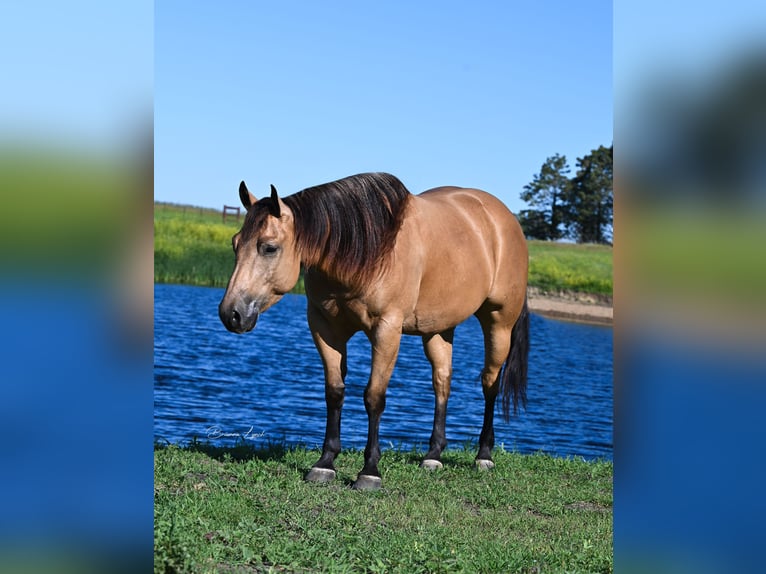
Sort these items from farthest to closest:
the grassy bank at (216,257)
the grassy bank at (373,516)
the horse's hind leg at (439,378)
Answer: the grassy bank at (216,257), the horse's hind leg at (439,378), the grassy bank at (373,516)

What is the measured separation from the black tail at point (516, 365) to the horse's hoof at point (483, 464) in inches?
23.8

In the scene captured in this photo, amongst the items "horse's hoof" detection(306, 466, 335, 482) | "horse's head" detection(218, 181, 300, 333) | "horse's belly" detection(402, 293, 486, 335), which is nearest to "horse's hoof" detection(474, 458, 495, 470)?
"horse's belly" detection(402, 293, 486, 335)

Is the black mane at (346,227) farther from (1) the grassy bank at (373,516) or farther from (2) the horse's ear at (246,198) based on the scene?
(1) the grassy bank at (373,516)

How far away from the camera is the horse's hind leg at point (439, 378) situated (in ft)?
24.4

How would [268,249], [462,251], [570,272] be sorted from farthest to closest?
[570,272] → [462,251] → [268,249]

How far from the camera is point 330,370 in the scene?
258 inches

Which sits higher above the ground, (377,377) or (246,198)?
(246,198)

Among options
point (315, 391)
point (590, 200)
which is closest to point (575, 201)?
point (590, 200)

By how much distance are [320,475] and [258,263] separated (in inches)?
66.4

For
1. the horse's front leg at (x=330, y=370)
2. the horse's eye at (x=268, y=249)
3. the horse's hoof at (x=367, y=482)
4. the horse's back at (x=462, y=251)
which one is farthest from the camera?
the horse's back at (x=462, y=251)

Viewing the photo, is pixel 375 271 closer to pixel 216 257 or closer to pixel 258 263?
pixel 258 263

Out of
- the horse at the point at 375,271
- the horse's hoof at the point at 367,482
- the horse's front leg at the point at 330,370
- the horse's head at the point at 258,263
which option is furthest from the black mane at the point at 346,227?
the horse's hoof at the point at 367,482
